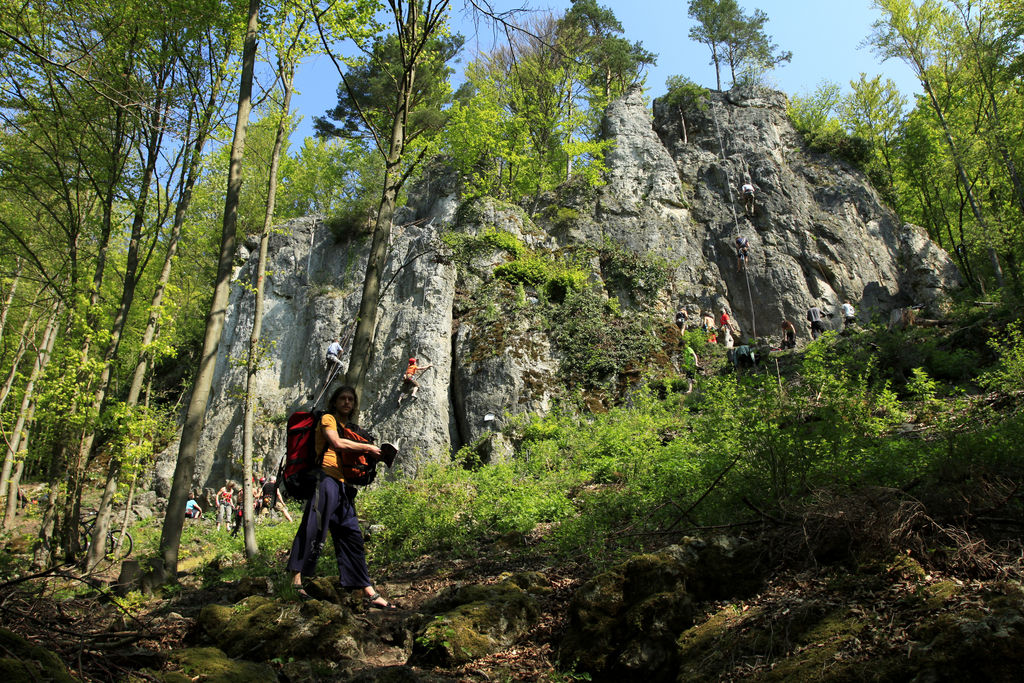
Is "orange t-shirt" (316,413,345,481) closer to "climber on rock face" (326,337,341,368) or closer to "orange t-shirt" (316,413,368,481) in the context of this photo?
"orange t-shirt" (316,413,368,481)

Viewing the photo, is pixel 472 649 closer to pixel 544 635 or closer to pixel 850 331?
pixel 544 635

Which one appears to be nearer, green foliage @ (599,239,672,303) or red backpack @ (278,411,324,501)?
red backpack @ (278,411,324,501)

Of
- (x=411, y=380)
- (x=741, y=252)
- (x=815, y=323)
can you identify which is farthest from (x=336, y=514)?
(x=741, y=252)

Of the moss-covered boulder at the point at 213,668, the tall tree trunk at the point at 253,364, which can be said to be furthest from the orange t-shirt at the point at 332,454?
the tall tree trunk at the point at 253,364

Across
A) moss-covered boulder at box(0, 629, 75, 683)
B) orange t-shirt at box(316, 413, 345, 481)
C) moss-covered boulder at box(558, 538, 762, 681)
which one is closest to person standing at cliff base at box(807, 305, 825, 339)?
moss-covered boulder at box(558, 538, 762, 681)

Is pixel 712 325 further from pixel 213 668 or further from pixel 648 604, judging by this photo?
pixel 213 668

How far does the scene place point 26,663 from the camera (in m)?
2.09

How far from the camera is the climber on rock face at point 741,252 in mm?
23544

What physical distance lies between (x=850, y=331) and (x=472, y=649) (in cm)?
1667

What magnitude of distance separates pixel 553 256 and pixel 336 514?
16.3m

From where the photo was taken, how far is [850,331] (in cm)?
1686

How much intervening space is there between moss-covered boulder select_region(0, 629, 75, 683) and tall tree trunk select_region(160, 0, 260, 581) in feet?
17.3

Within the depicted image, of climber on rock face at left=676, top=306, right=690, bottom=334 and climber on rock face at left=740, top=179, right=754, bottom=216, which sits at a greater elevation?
climber on rock face at left=740, top=179, right=754, bottom=216

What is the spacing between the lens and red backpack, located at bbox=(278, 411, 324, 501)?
5.09 m
